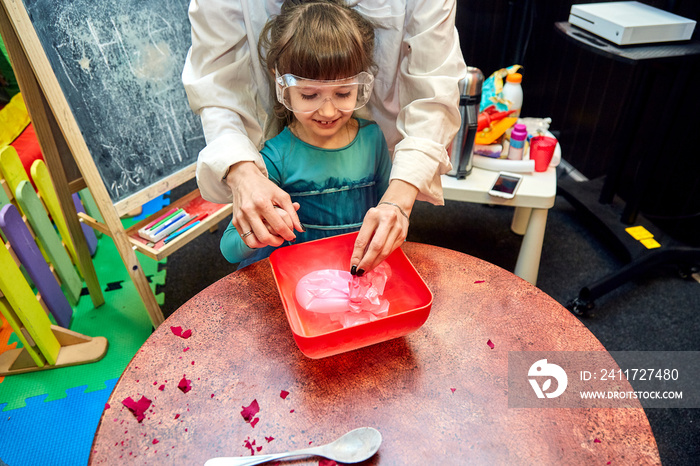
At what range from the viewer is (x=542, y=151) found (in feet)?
6.11

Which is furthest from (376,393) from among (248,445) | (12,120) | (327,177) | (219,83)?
(12,120)

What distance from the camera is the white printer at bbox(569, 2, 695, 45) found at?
173 centimetres

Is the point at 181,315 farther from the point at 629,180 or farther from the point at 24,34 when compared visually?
the point at 629,180

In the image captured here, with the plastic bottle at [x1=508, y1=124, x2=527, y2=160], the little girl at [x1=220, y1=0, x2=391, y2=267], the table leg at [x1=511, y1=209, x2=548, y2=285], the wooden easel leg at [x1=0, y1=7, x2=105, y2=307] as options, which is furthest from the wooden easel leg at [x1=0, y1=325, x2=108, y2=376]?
the plastic bottle at [x1=508, y1=124, x2=527, y2=160]

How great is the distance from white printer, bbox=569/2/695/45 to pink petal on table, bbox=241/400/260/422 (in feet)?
6.05

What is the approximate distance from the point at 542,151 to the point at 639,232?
2.64 ft

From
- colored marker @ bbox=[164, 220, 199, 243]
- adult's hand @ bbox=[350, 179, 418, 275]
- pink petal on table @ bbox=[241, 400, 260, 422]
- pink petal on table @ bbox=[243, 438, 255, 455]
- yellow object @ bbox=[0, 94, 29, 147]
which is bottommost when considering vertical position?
colored marker @ bbox=[164, 220, 199, 243]

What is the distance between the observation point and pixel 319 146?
1.25 m

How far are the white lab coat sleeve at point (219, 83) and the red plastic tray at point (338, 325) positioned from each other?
24 cm

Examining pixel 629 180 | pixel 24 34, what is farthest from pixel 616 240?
pixel 24 34

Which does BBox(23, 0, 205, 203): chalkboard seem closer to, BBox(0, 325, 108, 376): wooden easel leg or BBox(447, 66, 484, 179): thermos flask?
BBox(0, 325, 108, 376): wooden easel leg

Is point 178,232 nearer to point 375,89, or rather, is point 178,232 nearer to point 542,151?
point 375,89

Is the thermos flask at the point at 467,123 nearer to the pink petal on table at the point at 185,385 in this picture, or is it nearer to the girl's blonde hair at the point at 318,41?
the girl's blonde hair at the point at 318,41

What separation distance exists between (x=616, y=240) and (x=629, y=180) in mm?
639
